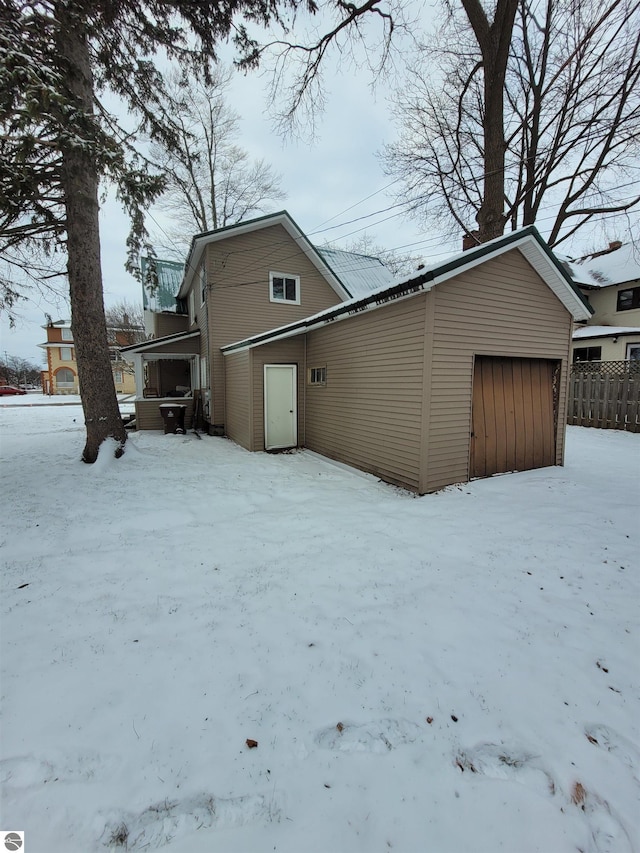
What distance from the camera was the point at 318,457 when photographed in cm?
888

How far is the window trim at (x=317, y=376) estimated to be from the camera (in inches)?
349

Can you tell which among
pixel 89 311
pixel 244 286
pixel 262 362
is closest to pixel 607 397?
pixel 262 362

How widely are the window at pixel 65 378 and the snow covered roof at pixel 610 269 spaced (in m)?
39.7

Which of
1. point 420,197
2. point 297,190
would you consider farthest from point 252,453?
point 297,190

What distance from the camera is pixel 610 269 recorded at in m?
18.4

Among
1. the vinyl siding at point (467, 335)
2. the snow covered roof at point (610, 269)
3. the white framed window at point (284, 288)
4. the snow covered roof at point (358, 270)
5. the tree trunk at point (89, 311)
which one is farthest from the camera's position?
the snow covered roof at point (610, 269)

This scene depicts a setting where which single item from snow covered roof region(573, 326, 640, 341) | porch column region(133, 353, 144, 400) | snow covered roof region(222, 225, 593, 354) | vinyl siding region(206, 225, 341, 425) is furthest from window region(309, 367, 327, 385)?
snow covered roof region(573, 326, 640, 341)

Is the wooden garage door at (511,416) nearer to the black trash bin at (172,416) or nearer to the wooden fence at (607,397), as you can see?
the wooden fence at (607,397)

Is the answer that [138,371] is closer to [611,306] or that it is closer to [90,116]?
[90,116]

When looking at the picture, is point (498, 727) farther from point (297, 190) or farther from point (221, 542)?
point (297, 190)

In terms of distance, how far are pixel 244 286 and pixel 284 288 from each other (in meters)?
1.38

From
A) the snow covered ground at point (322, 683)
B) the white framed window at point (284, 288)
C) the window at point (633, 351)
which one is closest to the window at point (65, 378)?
the white framed window at point (284, 288)

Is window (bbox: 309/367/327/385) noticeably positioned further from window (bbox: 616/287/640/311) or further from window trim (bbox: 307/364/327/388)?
window (bbox: 616/287/640/311)

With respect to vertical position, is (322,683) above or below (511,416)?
below
